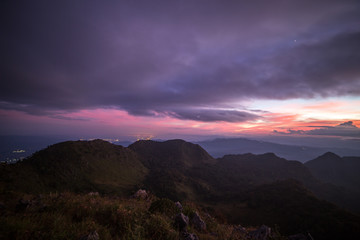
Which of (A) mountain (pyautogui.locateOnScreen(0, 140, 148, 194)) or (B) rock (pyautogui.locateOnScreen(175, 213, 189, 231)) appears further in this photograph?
(A) mountain (pyautogui.locateOnScreen(0, 140, 148, 194))

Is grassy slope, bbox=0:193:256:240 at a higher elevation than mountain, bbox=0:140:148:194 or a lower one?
higher

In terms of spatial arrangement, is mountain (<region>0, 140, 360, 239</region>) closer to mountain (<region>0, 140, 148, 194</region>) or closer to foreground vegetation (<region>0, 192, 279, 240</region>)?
mountain (<region>0, 140, 148, 194</region>)

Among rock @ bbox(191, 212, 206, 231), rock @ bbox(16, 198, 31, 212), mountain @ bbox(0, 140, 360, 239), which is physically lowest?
mountain @ bbox(0, 140, 360, 239)

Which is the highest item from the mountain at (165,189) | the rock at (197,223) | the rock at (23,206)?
the rock at (23,206)

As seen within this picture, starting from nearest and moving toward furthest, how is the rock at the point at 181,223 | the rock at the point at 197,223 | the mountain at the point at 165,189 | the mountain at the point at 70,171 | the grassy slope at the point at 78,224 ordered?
the grassy slope at the point at 78,224, the rock at the point at 181,223, the rock at the point at 197,223, the mountain at the point at 165,189, the mountain at the point at 70,171

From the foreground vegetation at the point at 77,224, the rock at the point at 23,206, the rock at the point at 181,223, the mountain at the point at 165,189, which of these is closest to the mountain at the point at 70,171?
the mountain at the point at 165,189

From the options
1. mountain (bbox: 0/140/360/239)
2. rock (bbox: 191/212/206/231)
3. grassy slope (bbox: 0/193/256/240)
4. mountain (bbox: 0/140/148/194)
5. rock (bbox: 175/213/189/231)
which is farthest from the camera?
mountain (bbox: 0/140/148/194)

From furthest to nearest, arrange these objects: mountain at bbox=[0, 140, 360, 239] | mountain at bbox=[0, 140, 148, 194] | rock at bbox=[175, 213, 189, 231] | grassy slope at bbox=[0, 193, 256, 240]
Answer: mountain at bbox=[0, 140, 148, 194], mountain at bbox=[0, 140, 360, 239], rock at bbox=[175, 213, 189, 231], grassy slope at bbox=[0, 193, 256, 240]

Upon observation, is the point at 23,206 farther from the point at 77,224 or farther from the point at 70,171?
the point at 70,171

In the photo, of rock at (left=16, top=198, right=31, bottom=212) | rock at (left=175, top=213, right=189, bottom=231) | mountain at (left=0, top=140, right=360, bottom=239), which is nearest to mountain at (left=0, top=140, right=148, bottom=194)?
mountain at (left=0, top=140, right=360, bottom=239)

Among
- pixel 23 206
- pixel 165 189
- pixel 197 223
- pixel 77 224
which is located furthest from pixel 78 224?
pixel 165 189

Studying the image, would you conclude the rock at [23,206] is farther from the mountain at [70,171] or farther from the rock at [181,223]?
the mountain at [70,171]

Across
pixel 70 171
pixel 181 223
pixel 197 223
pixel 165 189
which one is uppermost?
pixel 181 223

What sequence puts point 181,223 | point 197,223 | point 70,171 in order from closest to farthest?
point 181,223, point 197,223, point 70,171
